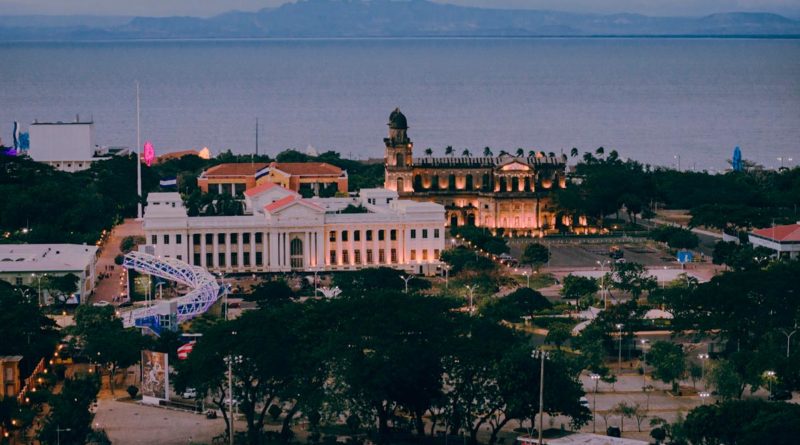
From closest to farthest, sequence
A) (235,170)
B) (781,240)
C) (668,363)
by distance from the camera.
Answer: (668,363) < (781,240) < (235,170)

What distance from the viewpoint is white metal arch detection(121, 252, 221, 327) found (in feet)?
169

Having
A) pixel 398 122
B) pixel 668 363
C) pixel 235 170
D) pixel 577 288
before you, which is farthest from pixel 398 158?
pixel 668 363

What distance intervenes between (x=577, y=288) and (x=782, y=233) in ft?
42.6

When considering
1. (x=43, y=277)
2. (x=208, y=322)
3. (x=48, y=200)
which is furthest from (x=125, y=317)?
(x=48, y=200)

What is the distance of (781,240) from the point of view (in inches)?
2576

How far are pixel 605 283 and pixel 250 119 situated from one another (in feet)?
365

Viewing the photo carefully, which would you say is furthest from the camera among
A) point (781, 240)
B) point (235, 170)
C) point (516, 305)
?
point (235, 170)

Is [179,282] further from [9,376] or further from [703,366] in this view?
[703,366]

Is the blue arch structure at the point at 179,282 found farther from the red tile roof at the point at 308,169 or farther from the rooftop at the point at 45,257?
the red tile roof at the point at 308,169

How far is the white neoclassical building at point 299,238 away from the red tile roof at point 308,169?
17.3m

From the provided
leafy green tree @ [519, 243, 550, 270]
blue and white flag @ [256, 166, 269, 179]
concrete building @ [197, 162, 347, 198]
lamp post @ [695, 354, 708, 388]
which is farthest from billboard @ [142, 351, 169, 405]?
blue and white flag @ [256, 166, 269, 179]

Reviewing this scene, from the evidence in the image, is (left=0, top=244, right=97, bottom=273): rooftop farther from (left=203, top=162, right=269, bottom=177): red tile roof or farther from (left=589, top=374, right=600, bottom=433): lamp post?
(left=203, top=162, right=269, bottom=177): red tile roof

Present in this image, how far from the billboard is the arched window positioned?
2386cm

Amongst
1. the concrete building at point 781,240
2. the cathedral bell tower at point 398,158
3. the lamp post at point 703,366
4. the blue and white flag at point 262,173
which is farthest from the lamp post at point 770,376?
the blue and white flag at point 262,173
